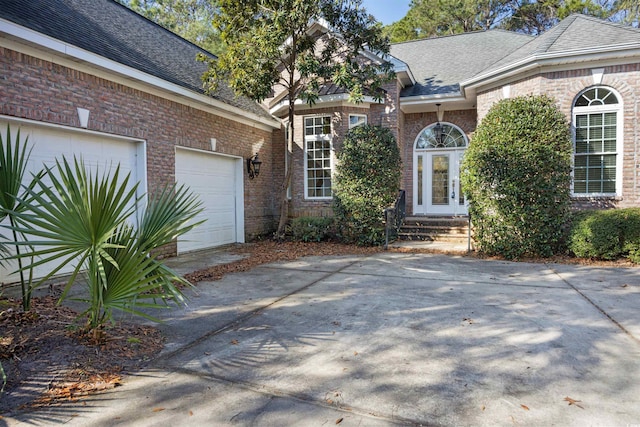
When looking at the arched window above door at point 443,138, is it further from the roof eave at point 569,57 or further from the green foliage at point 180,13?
the green foliage at point 180,13

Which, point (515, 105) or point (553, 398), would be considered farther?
point (515, 105)

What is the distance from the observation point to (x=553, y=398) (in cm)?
255

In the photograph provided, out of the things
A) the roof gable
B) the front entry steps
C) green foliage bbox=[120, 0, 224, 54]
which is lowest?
the front entry steps

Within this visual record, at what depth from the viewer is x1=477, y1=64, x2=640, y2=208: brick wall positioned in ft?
26.2

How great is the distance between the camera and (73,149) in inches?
246

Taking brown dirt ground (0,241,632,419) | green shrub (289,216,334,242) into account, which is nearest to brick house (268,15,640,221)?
green shrub (289,216,334,242)

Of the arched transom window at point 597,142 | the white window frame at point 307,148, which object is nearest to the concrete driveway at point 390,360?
the arched transom window at point 597,142

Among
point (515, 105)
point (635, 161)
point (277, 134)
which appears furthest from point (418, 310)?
point (277, 134)

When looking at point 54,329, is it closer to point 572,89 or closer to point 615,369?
point 615,369

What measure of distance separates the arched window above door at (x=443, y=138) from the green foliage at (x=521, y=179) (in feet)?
12.0

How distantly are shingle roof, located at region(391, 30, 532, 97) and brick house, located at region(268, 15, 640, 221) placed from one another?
0.03 meters

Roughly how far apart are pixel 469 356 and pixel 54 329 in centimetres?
378

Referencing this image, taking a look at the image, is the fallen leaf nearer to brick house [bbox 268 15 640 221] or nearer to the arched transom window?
brick house [bbox 268 15 640 221]

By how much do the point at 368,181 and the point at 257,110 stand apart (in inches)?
169
